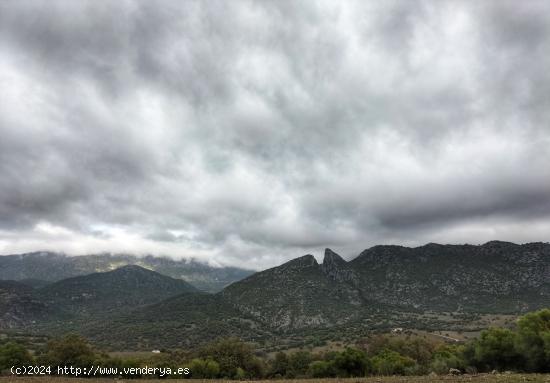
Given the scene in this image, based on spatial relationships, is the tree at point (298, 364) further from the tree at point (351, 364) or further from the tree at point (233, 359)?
the tree at point (351, 364)

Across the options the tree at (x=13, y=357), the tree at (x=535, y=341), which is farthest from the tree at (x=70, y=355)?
the tree at (x=535, y=341)

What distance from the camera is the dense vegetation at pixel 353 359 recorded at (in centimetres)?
6400

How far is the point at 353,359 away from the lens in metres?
83.6

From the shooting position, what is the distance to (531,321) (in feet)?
217

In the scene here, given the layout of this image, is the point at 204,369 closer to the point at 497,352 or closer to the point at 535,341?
the point at 497,352

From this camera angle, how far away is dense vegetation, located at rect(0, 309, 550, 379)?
64000mm

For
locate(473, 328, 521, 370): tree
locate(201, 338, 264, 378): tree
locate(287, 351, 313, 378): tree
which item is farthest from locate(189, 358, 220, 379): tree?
locate(473, 328, 521, 370): tree

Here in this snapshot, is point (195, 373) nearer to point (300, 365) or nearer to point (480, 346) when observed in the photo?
point (300, 365)

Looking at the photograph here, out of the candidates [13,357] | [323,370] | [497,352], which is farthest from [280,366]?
[13,357]

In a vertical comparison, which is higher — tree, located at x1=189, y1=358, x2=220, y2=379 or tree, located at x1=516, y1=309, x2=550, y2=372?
tree, located at x1=516, y1=309, x2=550, y2=372

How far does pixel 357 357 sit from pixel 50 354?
81.3 metres

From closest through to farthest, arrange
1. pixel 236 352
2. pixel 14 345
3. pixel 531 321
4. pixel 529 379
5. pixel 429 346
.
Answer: pixel 529 379, pixel 531 321, pixel 14 345, pixel 236 352, pixel 429 346

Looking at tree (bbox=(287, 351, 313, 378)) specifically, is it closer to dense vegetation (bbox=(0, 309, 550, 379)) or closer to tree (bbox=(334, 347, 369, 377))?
dense vegetation (bbox=(0, 309, 550, 379))

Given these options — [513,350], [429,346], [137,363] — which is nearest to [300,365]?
[137,363]
